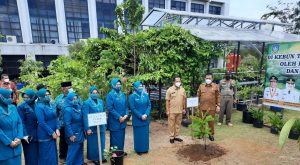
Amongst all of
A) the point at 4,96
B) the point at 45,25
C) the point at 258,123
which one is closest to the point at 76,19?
the point at 45,25

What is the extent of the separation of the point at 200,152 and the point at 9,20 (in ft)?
77.6

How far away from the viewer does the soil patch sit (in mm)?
5102

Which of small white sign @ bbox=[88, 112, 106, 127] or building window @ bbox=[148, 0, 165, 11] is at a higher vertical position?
building window @ bbox=[148, 0, 165, 11]

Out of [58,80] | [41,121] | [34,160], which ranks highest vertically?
[58,80]

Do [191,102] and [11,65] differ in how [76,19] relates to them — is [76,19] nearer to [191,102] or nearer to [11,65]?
[11,65]

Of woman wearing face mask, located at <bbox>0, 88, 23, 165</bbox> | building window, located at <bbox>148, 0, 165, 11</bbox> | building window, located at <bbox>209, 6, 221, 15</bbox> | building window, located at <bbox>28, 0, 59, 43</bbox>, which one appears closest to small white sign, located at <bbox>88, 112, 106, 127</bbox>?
woman wearing face mask, located at <bbox>0, 88, 23, 165</bbox>

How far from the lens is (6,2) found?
71.4 feet

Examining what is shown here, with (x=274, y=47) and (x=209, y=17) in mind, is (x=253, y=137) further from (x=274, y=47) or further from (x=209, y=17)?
(x=209, y=17)

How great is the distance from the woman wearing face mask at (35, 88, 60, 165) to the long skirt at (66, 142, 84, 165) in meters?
0.25

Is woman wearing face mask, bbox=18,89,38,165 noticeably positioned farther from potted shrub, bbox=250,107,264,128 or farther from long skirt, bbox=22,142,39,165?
potted shrub, bbox=250,107,264,128

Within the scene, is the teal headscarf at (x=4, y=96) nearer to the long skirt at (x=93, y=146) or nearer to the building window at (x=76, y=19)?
the long skirt at (x=93, y=146)

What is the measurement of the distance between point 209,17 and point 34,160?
10.2 metres

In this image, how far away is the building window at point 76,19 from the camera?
83.0 ft

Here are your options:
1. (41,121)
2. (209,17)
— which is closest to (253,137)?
A: (41,121)
